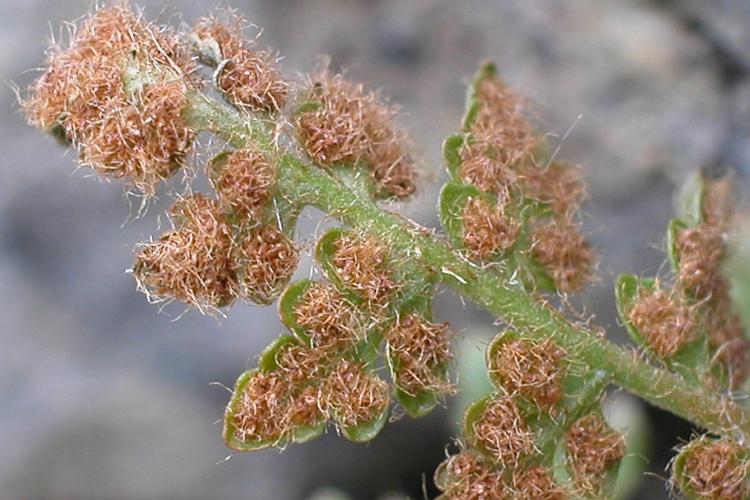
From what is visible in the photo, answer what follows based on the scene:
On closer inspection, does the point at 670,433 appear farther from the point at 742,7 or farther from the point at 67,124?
the point at 67,124

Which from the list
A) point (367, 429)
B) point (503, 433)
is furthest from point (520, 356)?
point (367, 429)

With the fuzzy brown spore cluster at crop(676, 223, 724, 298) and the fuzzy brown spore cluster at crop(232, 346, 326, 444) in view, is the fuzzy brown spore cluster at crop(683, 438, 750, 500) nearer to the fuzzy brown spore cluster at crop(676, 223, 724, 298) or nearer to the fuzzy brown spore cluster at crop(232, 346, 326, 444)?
the fuzzy brown spore cluster at crop(676, 223, 724, 298)

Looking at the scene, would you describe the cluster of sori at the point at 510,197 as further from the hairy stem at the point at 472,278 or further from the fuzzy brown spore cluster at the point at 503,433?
the fuzzy brown spore cluster at the point at 503,433

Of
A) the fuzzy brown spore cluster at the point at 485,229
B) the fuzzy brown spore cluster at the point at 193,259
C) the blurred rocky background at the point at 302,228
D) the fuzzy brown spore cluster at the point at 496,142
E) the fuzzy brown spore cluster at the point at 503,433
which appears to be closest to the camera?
the fuzzy brown spore cluster at the point at 193,259

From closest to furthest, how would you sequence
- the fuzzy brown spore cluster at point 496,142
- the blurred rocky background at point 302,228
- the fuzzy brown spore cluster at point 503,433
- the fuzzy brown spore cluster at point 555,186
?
the fuzzy brown spore cluster at point 503,433 → the fuzzy brown spore cluster at point 496,142 → the fuzzy brown spore cluster at point 555,186 → the blurred rocky background at point 302,228

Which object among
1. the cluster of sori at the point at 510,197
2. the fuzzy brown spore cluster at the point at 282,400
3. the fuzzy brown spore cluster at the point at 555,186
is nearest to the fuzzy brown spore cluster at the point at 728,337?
the cluster of sori at the point at 510,197

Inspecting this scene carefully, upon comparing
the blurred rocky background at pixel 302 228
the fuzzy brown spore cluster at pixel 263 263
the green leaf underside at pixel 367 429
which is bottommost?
the green leaf underside at pixel 367 429
